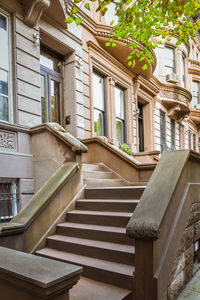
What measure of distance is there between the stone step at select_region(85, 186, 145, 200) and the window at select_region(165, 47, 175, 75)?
1301 centimetres

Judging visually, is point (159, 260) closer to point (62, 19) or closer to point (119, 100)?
point (62, 19)

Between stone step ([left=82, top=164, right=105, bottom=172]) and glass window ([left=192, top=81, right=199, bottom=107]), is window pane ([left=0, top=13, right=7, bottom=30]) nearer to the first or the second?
stone step ([left=82, top=164, right=105, bottom=172])

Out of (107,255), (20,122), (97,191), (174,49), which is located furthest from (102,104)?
(174,49)

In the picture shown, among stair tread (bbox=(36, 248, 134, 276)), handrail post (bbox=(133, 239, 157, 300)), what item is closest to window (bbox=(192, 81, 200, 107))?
stair tread (bbox=(36, 248, 134, 276))

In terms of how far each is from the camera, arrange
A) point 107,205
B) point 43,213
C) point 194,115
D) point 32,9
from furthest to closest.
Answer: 1. point 194,115
2. point 32,9
3. point 107,205
4. point 43,213

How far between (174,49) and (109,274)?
1661 centimetres

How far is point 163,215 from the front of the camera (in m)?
3.14

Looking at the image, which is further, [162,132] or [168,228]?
[162,132]

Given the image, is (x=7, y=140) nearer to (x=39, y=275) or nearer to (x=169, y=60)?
(x=39, y=275)

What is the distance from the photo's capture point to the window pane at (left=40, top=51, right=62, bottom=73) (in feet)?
26.8

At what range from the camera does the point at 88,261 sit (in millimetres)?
3779

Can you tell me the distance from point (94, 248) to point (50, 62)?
268 inches

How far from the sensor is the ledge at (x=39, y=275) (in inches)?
79.0

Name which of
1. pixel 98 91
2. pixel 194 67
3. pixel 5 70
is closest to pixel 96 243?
pixel 5 70
